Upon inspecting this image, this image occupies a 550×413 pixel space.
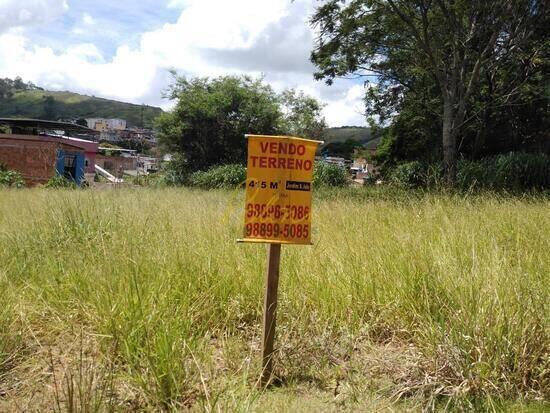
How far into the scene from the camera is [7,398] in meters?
2.77

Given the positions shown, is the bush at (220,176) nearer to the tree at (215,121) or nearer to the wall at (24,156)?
the tree at (215,121)

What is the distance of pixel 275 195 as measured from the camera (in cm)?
296

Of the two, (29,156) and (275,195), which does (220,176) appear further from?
(275,195)

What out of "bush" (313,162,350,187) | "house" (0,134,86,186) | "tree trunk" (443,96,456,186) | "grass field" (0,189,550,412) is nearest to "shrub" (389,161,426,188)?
"bush" (313,162,350,187)

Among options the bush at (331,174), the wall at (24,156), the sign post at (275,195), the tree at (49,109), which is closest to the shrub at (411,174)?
the bush at (331,174)

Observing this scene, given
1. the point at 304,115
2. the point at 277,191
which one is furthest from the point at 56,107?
the point at 277,191

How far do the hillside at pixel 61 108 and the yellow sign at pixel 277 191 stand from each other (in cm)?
16027

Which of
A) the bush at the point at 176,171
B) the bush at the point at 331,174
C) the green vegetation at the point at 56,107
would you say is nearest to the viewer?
the bush at the point at 331,174

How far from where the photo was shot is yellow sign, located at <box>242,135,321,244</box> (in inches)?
116

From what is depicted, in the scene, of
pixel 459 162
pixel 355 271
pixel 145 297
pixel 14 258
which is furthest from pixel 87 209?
pixel 459 162

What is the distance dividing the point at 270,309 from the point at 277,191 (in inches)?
28.5

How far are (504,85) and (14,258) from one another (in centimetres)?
1793

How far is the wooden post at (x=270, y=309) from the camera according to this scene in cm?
300

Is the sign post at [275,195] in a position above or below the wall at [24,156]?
above
